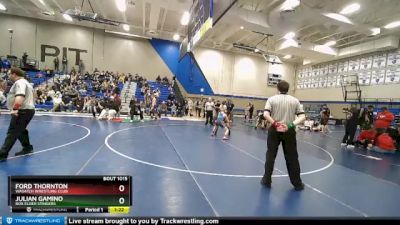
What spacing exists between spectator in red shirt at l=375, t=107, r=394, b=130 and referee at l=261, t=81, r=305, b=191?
7.09 m

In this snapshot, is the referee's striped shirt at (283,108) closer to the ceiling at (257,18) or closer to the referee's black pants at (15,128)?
the referee's black pants at (15,128)

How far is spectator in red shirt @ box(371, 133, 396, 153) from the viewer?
858 cm

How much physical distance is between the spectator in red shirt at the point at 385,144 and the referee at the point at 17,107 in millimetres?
10605

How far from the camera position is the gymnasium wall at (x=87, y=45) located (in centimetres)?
2434

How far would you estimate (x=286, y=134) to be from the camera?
13.0 feet

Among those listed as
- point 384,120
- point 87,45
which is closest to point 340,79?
point 384,120

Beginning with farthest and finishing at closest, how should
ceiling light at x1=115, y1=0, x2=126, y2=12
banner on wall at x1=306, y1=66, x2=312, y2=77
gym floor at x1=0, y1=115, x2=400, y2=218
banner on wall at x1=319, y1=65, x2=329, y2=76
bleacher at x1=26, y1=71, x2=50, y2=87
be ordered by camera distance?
banner on wall at x1=306, y1=66, x2=312, y2=77, banner on wall at x1=319, y1=65, x2=329, y2=76, bleacher at x1=26, y1=71, x2=50, y2=87, ceiling light at x1=115, y1=0, x2=126, y2=12, gym floor at x1=0, y1=115, x2=400, y2=218

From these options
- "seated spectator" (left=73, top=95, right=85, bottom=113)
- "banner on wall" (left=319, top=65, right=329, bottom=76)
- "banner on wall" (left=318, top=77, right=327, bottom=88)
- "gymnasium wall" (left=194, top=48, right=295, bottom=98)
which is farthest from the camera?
"gymnasium wall" (left=194, top=48, right=295, bottom=98)

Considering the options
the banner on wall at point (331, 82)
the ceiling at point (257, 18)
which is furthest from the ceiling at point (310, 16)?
the banner on wall at point (331, 82)

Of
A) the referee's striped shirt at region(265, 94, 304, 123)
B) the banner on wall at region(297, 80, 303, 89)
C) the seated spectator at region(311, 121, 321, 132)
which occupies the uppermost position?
the banner on wall at region(297, 80, 303, 89)

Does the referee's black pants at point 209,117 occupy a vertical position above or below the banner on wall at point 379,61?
below

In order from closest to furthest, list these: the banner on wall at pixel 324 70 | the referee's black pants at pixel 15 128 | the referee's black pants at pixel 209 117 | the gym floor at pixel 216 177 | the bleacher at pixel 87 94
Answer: the gym floor at pixel 216 177, the referee's black pants at pixel 15 128, the referee's black pants at pixel 209 117, the bleacher at pixel 87 94, the banner on wall at pixel 324 70

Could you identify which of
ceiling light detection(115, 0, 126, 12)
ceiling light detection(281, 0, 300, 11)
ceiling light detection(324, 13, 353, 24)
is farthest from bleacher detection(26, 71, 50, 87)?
ceiling light detection(324, 13, 353, 24)
